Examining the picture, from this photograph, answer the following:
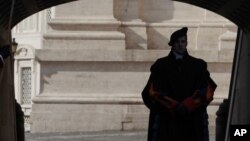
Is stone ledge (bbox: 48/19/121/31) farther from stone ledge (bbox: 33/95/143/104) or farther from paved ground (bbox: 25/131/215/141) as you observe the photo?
paved ground (bbox: 25/131/215/141)

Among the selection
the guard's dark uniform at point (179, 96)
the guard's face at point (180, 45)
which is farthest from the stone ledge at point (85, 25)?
the guard's face at point (180, 45)

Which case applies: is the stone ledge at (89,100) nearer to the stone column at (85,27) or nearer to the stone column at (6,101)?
the stone column at (85,27)

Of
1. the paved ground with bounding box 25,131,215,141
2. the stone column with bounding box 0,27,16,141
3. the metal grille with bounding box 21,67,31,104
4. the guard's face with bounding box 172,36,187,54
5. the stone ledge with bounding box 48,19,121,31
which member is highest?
the stone ledge with bounding box 48,19,121,31

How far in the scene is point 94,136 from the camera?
2566 cm

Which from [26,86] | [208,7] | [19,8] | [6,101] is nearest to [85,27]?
[26,86]

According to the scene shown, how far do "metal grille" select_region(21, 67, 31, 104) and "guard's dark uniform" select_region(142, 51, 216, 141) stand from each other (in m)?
25.7

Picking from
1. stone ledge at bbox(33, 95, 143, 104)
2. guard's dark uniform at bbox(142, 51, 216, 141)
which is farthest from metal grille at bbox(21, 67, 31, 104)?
guard's dark uniform at bbox(142, 51, 216, 141)

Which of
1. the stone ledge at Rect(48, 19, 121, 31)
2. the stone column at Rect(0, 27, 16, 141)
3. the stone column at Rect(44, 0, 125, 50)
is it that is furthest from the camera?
the stone ledge at Rect(48, 19, 121, 31)

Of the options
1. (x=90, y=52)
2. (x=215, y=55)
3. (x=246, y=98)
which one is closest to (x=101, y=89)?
(x=90, y=52)

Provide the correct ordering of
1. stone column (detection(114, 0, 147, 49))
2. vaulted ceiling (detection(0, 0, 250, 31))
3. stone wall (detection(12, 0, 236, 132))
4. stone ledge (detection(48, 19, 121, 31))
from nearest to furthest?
vaulted ceiling (detection(0, 0, 250, 31)) < stone wall (detection(12, 0, 236, 132)) < stone ledge (detection(48, 19, 121, 31)) < stone column (detection(114, 0, 147, 49))

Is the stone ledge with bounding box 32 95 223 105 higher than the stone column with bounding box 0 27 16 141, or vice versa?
the stone column with bounding box 0 27 16 141

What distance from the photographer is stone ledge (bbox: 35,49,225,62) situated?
2922 centimetres

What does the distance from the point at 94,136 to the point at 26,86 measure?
39.6 feet

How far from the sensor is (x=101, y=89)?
29.2 meters
